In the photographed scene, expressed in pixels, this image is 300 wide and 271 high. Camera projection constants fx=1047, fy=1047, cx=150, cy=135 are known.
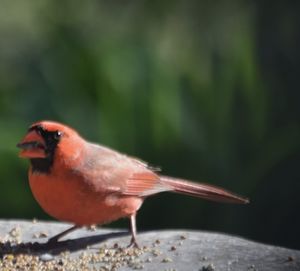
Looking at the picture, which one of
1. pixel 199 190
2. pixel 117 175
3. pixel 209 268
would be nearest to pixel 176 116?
pixel 199 190

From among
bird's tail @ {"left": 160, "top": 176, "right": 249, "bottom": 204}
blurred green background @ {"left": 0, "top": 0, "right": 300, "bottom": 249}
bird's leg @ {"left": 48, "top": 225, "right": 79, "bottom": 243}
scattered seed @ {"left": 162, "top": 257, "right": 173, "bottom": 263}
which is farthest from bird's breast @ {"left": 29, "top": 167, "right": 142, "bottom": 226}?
blurred green background @ {"left": 0, "top": 0, "right": 300, "bottom": 249}

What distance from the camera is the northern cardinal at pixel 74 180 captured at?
158 inches

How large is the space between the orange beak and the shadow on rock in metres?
0.36

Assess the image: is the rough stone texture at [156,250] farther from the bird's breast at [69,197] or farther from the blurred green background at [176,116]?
the blurred green background at [176,116]

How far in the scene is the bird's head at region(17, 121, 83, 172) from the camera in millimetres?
4004

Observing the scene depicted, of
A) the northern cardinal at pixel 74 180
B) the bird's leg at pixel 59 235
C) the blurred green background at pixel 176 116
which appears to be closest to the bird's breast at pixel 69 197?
the northern cardinal at pixel 74 180

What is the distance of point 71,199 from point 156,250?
382 mm

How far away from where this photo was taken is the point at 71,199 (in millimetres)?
4031

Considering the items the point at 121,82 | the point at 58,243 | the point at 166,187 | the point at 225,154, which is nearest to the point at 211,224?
the point at 225,154

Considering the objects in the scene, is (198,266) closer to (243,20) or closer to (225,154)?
(225,154)

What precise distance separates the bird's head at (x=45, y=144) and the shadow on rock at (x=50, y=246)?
0.31 metres

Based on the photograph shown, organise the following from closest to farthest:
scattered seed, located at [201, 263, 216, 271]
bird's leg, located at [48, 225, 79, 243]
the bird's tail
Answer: scattered seed, located at [201, 263, 216, 271]
bird's leg, located at [48, 225, 79, 243]
the bird's tail

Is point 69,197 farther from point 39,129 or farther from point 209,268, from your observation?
point 209,268

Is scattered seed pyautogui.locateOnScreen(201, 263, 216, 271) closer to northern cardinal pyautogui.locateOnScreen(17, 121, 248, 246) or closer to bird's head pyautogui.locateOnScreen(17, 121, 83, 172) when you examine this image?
northern cardinal pyautogui.locateOnScreen(17, 121, 248, 246)
